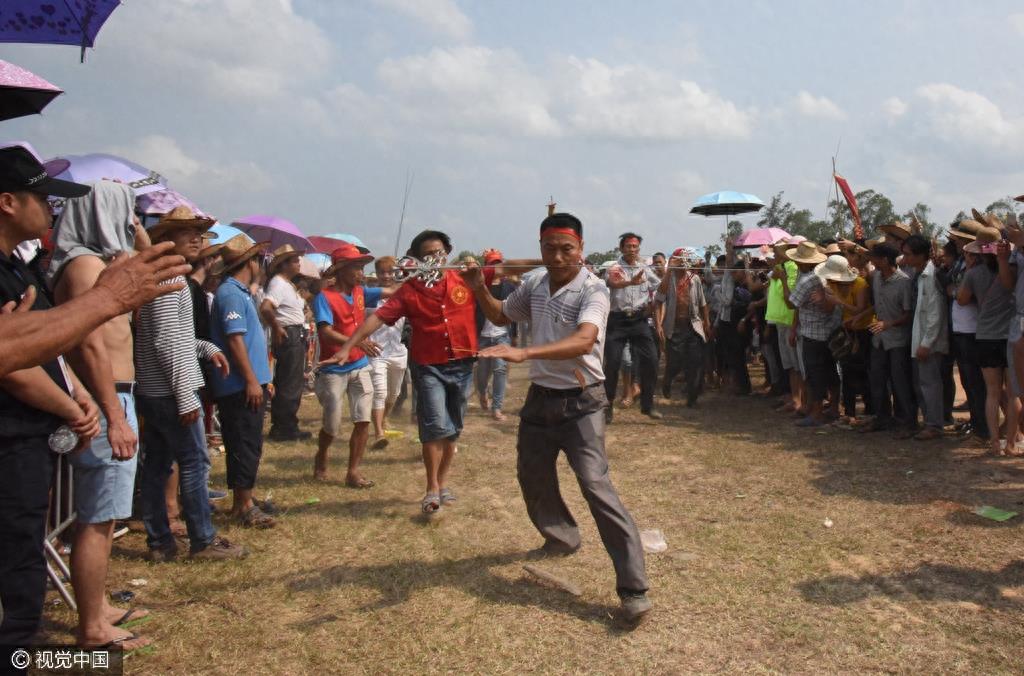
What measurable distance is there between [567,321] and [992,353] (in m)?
4.73

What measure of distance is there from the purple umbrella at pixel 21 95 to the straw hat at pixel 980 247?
23.5ft

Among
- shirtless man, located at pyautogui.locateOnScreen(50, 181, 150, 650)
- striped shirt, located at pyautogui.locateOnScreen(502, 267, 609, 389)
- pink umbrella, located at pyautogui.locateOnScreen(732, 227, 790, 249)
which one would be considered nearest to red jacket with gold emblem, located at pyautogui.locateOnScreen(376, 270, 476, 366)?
striped shirt, located at pyautogui.locateOnScreen(502, 267, 609, 389)

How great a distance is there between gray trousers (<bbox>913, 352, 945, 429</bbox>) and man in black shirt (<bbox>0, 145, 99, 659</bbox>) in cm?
739

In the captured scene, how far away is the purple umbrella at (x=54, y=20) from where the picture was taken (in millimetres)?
4285

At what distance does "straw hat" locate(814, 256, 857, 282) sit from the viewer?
830cm

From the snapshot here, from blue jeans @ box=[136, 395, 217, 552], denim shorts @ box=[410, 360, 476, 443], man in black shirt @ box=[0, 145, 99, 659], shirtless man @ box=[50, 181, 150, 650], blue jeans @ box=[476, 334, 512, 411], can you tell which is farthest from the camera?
blue jeans @ box=[476, 334, 512, 411]

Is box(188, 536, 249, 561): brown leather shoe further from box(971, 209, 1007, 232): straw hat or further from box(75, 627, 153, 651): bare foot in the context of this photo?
box(971, 209, 1007, 232): straw hat

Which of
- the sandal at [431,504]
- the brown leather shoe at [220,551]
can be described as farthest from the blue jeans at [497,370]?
the brown leather shoe at [220,551]

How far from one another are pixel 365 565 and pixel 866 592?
9.64 ft

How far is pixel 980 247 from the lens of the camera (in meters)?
6.65

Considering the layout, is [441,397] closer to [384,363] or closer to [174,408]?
[174,408]

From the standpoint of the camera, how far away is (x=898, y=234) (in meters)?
8.33

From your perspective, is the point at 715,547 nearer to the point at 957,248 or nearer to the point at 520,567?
the point at 520,567

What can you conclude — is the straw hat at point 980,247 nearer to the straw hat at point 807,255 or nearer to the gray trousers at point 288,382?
the straw hat at point 807,255
